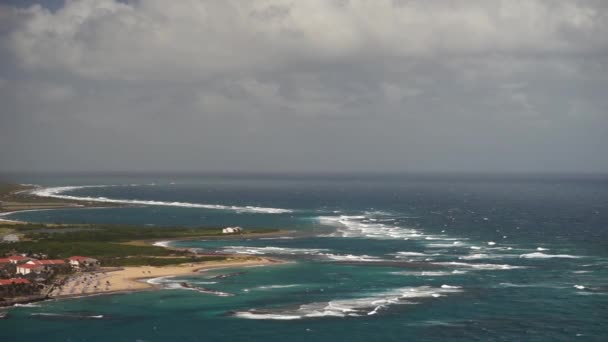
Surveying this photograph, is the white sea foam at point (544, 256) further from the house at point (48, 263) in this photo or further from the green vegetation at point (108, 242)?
the house at point (48, 263)

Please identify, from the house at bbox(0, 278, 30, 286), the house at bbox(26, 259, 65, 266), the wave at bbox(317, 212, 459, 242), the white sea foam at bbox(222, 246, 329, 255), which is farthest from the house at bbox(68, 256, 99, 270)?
the wave at bbox(317, 212, 459, 242)

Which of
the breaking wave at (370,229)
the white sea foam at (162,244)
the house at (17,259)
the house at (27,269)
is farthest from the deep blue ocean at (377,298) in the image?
the house at (17,259)

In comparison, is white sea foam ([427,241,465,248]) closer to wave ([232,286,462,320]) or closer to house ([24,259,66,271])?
wave ([232,286,462,320])

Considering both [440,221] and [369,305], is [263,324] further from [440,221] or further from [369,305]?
[440,221]

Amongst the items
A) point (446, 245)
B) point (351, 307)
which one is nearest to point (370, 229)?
point (446, 245)

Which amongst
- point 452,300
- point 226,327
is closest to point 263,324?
point 226,327

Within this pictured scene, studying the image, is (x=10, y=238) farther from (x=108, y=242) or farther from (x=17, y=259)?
(x=17, y=259)

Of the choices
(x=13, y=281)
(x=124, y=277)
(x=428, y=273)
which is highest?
(x=13, y=281)
